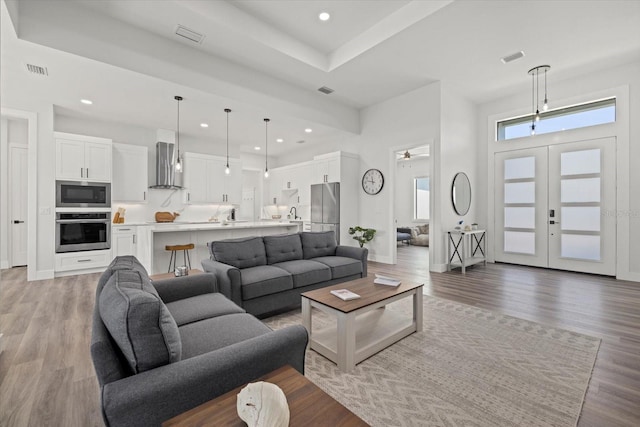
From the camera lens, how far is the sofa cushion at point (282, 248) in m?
3.58

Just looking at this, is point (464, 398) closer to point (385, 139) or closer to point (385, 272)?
point (385, 272)

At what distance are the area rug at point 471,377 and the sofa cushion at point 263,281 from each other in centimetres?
38

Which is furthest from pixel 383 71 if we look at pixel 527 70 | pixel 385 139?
pixel 527 70

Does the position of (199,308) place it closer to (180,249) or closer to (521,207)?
(180,249)

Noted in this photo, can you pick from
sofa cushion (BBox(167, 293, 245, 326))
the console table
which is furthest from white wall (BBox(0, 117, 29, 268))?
the console table

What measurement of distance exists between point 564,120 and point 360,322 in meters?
5.66

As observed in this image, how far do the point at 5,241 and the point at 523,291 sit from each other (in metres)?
9.26

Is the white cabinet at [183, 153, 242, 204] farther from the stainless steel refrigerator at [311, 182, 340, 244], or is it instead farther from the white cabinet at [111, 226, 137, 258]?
the stainless steel refrigerator at [311, 182, 340, 244]

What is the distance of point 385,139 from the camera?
6.21 metres

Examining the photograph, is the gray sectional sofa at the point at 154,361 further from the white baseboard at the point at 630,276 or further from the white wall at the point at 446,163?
the white baseboard at the point at 630,276

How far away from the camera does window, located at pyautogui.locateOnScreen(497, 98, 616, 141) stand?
4.88 metres

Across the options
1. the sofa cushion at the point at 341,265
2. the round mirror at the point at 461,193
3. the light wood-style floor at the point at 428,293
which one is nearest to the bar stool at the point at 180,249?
the light wood-style floor at the point at 428,293

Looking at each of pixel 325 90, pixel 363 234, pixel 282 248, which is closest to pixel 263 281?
pixel 282 248

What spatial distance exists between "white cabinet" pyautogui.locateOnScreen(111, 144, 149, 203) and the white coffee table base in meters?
5.52
